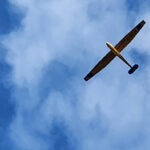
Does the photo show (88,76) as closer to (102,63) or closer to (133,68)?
(102,63)

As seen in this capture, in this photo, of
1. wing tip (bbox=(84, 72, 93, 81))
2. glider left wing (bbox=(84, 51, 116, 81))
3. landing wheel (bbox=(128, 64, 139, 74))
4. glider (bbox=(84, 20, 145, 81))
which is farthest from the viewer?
wing tip (bbox=(84, 72, 93, 81))

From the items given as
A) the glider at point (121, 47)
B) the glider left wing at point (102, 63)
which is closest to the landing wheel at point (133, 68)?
the glider at point (121, 47)

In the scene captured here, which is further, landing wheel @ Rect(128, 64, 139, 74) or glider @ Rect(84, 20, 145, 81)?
landing wheel @ Rect(128, 64, 139, 74)

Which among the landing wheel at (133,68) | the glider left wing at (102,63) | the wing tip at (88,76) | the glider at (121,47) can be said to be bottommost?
the landing wheel at (133,68)

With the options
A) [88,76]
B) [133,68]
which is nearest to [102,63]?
[88,76]

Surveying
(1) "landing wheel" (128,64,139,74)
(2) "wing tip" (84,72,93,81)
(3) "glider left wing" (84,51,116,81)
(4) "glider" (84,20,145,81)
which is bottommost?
(1) "landing wheel" (128,64,139,74)

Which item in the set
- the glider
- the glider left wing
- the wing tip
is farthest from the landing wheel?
the wing tip

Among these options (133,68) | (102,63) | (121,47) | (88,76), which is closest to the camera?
(121,47)

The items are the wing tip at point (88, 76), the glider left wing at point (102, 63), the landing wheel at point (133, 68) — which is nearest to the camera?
the glider left wing at point (102, 63)

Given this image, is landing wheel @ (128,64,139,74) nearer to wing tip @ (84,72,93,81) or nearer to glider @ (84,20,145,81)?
glider @ (84,20,145,81)

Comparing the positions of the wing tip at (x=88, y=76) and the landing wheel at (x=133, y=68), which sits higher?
the wing tip at (x=88, y=76)

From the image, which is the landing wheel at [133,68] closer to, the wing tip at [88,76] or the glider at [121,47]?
the glider at [121,47]

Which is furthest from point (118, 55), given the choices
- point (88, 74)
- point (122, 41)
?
point (88, 74)

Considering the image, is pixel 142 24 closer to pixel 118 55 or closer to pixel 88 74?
pixel 118 55
